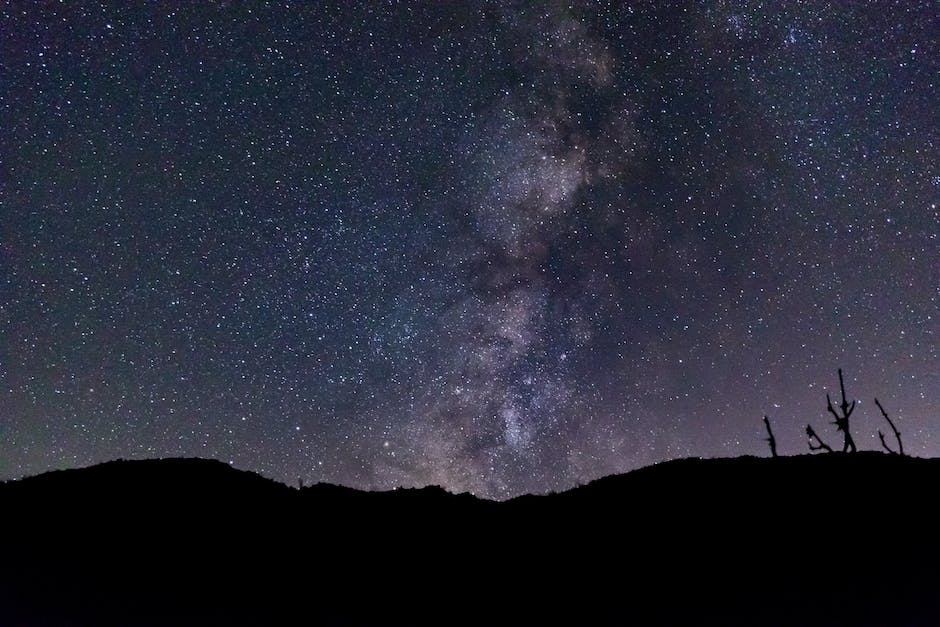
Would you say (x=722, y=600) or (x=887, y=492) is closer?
(x=722, y=600)

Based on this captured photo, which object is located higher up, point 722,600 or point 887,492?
point 887,492

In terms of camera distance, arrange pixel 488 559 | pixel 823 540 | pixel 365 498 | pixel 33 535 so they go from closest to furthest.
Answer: pixel 33 535, pixel 823 540, pixel 488 559, pixel 365 498

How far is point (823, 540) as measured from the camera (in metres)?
13.0

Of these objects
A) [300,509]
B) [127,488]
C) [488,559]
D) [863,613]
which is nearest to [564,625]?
[488,559]

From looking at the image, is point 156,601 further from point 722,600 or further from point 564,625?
point 722,600

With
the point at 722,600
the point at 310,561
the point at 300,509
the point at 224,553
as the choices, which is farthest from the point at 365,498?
the point at 722,600

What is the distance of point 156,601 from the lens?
37.4 feet

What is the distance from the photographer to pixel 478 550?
565 inches

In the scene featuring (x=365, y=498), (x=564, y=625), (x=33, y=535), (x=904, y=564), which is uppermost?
(x=365, y=498)

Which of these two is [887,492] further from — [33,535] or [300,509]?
[33,535]

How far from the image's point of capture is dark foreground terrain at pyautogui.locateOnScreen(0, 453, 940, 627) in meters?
11.2

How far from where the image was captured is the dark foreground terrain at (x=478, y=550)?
11.2 m

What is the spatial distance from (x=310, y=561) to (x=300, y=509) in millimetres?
1921

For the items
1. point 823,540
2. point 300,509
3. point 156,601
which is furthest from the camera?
point 300,509
